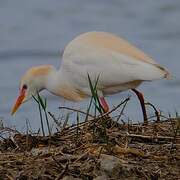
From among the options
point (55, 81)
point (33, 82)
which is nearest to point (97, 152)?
point (55, 81)

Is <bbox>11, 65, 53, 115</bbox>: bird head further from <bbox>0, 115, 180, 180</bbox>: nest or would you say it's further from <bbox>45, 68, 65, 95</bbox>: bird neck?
<bbox>0, 115, 180, 180</bbox>: nest

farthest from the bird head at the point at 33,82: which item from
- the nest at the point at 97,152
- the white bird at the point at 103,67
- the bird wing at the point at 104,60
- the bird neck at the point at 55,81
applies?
the nest at the point at 97,152

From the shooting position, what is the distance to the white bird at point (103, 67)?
28.0 feet

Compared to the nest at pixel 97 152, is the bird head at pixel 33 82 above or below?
above

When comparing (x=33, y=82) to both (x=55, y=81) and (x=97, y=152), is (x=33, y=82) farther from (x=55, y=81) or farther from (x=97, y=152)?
(x=97, y=152)

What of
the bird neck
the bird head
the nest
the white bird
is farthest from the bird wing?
the nest

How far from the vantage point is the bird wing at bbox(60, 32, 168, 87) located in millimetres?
8609

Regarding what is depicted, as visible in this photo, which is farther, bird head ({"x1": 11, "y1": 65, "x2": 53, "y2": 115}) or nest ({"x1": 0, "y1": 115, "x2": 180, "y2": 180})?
bird head ({"x1": 11, "y1": 65, "x2": 53, "y2": 115})

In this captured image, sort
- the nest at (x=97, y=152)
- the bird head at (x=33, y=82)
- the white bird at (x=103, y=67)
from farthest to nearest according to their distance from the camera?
the bird head at (x=33, y=82), the white bird at (x=103, y=67), the nest at (x=97, y=152)

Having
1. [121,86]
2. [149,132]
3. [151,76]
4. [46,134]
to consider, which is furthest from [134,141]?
[121,86]

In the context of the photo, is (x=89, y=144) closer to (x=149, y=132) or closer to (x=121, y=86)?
(x=149, y=132)

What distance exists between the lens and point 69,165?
226 inches

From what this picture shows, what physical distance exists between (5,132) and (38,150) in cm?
55

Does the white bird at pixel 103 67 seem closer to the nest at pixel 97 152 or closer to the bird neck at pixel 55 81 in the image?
the bird neck at pixel 55 81
